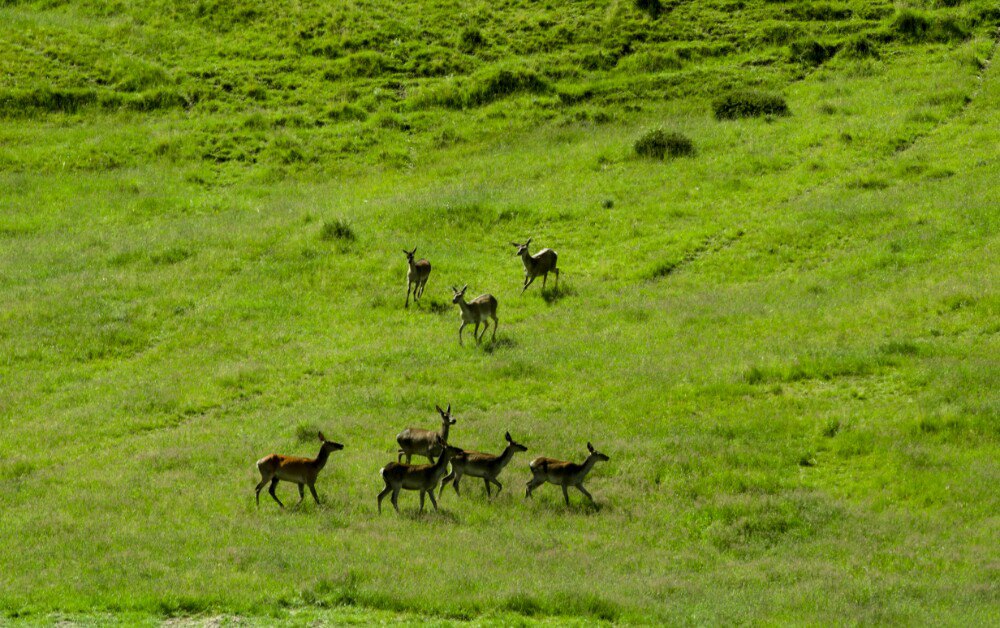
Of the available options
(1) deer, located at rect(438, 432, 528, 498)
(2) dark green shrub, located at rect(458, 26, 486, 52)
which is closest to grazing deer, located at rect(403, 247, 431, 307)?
(1) deer, located at rect(438, 432, 528, 498)

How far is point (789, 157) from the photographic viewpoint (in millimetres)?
46062

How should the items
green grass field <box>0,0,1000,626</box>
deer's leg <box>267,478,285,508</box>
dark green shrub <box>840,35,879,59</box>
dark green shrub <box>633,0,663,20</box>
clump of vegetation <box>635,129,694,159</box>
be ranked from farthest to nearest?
dark green shrub <box>633,0,663,20</box>, dark green shrub <box>840,35,879,59</box>, clump of vegetation <box>635,129,694,159</box>, deer's leg <box>267,478,285,508</box>, green grass field <box>0,0,1000,626</box>

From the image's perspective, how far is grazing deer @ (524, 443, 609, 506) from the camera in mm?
21891

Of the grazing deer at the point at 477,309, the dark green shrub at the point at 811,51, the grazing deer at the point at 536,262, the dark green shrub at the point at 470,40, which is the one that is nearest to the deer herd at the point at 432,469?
the grazing deer at the point at 477,309

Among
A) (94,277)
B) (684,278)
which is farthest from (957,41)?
(94,277)

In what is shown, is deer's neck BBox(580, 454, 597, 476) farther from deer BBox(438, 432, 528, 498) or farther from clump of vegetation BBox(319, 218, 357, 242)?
clump of vegetation BBox(319, 218, 357, 242)

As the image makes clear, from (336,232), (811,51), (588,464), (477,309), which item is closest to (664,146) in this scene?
(811,51)

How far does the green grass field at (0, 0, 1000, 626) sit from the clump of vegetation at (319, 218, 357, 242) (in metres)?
0.11

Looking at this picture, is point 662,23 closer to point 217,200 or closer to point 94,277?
point 217,200

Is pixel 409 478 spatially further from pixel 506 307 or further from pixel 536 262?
pixel 536 262

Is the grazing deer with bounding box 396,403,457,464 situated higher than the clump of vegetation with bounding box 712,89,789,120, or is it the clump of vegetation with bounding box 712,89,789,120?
the clump of vegetation with bounding box 712,89,789,120

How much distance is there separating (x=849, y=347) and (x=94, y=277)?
24192 mm

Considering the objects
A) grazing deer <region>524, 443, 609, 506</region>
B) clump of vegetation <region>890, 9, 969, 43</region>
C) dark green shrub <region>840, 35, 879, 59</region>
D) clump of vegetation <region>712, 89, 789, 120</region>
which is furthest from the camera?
clump of vegetation <region>890, 9, 969, 43</region>

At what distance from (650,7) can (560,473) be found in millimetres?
46643
